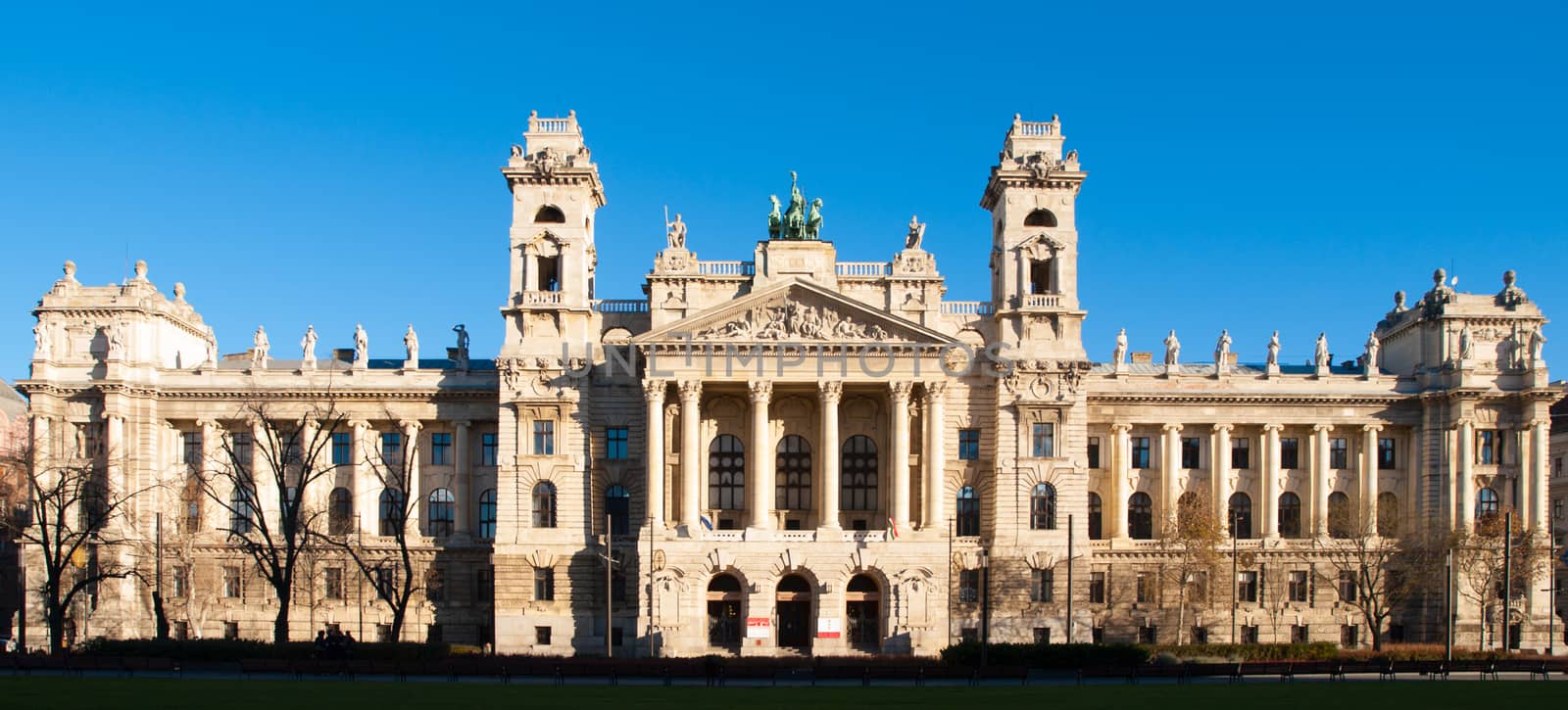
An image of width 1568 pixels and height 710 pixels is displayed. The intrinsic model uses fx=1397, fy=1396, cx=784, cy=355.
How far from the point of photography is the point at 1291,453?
3346 inches

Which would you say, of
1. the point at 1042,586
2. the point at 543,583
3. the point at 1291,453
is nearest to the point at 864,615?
the point at 1042,586

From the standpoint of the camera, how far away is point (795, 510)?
3152 inches

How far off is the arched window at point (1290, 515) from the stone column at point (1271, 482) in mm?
1096

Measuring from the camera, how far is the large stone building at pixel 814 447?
75500 millimetres

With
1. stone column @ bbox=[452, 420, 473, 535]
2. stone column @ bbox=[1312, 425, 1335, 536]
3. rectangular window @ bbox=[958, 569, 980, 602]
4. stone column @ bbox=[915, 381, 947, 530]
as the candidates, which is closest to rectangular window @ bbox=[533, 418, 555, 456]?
stone column @ bbox=[452, 420, 473, 535]

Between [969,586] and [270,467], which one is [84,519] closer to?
[270,467]

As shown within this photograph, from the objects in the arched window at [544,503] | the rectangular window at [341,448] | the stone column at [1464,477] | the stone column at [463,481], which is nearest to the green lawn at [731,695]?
the arched window at [544,503]

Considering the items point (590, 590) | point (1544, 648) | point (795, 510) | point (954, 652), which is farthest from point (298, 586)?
point (1544, 648)

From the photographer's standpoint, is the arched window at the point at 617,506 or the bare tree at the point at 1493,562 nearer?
the bare tree at the point at 1493,562

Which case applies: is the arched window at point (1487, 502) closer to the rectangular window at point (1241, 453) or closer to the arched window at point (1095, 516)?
the rectangular window at point (1241, 453)

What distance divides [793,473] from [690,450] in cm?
731

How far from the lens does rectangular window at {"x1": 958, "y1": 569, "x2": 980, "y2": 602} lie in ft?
257

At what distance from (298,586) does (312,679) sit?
3186cm

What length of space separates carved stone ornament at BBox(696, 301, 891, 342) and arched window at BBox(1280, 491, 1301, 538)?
28.2 meters
